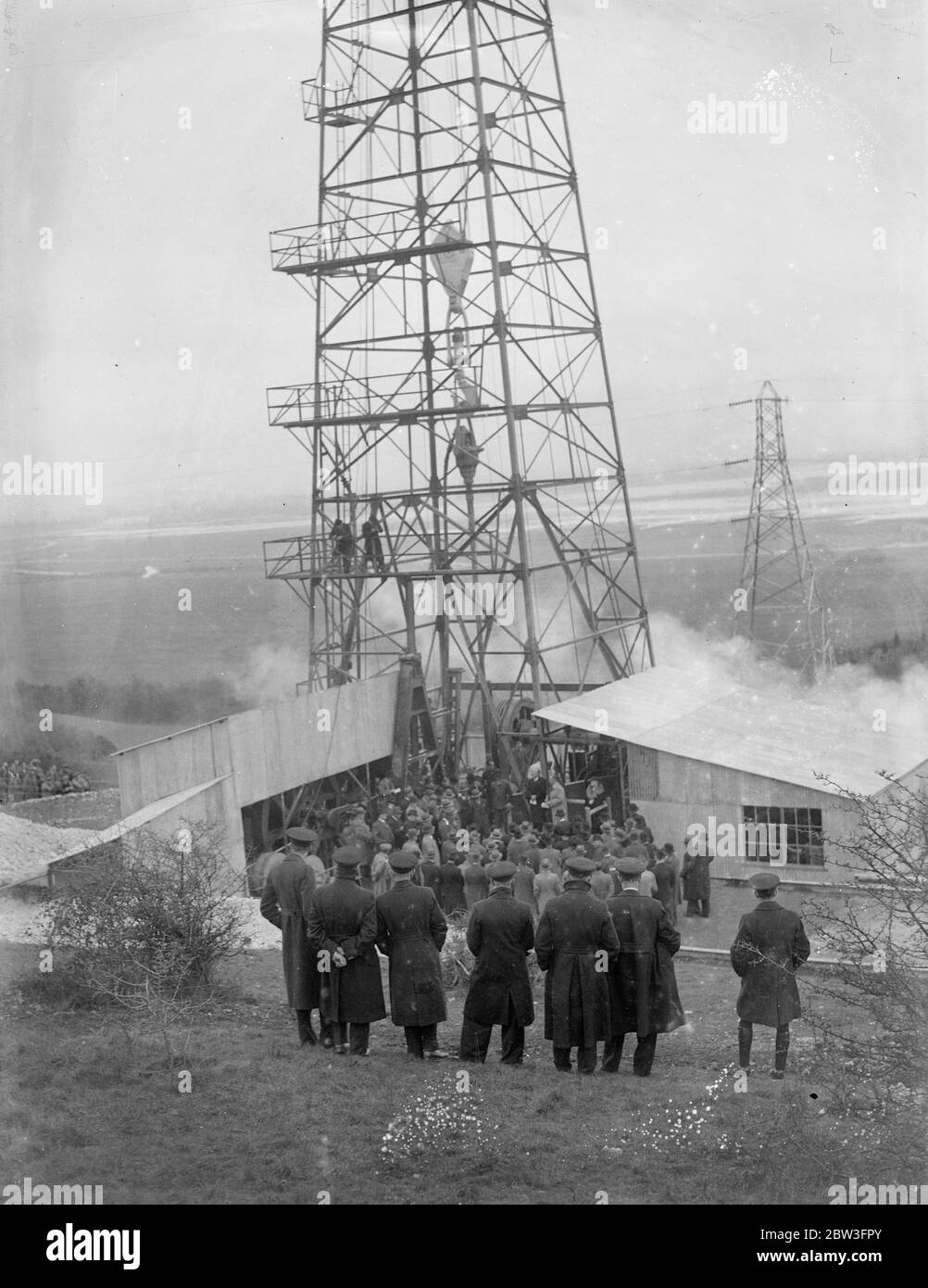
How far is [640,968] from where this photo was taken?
9320 mm

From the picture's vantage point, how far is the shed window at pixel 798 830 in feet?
53.7

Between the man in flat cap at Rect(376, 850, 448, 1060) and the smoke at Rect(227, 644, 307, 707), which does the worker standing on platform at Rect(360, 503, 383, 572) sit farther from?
the smoke at Rect(227, 644, 307, 707)

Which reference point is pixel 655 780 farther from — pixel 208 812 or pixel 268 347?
pixel 268 347

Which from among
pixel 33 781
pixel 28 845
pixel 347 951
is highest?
pixel 347 951

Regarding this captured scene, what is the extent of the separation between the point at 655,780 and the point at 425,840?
12.9ft

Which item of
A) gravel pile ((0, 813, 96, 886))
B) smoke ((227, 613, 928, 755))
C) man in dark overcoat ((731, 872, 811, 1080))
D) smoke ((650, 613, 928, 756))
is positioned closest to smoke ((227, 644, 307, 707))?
smoke ((227, 613, 928, 755))

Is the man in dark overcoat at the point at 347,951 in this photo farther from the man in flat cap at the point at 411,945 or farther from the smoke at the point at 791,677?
the smoke at the point at 791,677

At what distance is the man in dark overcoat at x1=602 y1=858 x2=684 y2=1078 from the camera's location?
9328mm

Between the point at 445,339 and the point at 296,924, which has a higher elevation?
the point at 445,339

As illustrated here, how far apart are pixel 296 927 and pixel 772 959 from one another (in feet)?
12.6

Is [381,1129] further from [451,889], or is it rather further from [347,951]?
[451,889]

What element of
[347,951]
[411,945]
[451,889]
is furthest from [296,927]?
[451,889]

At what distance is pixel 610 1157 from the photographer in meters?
7.91
